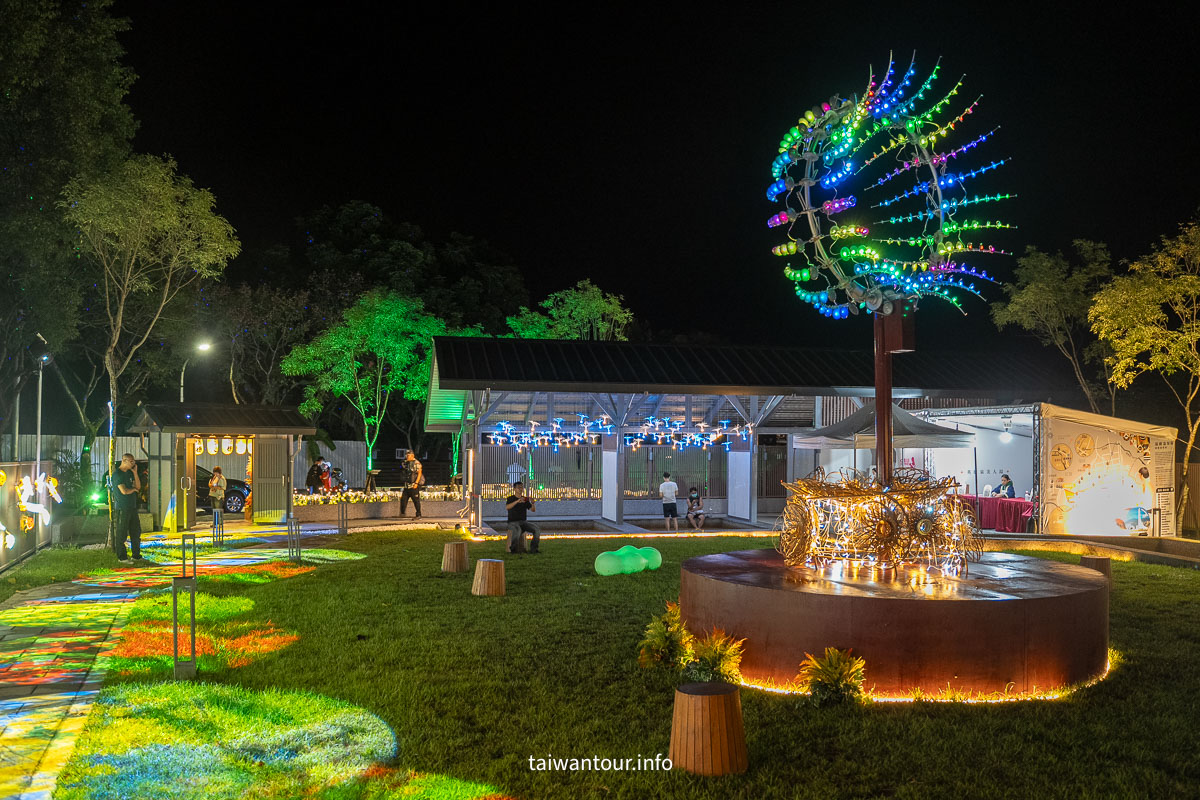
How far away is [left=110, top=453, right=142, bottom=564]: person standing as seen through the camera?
46.9 feet

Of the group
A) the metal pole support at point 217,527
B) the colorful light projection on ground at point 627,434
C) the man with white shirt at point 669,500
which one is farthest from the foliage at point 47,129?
the man with white shirt at point 669,500

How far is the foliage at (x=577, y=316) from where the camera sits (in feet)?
117

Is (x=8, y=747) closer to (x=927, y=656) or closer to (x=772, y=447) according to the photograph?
(x=927, y=656)

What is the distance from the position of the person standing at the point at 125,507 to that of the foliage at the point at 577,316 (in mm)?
21931

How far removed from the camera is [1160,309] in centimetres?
2120

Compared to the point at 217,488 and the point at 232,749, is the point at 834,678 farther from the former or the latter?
the point at 217,488

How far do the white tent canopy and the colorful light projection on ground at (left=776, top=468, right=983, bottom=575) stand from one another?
8954 millimetres

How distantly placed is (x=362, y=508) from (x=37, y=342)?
9306mm

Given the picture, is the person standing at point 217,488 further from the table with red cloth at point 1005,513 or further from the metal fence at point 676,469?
the table with red cloth at point 1005,513

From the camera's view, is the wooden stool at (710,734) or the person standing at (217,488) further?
the person standing at (217,488)

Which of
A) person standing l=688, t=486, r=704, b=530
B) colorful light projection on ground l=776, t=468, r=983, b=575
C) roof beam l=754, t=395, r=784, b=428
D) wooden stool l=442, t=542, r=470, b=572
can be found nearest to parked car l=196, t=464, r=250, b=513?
person standing l=688, t=486, r=704, b=530

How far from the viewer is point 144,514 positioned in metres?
20.2

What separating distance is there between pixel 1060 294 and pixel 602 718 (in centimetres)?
2343

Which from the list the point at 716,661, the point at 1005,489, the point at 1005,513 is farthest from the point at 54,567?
the point at 1005,489
